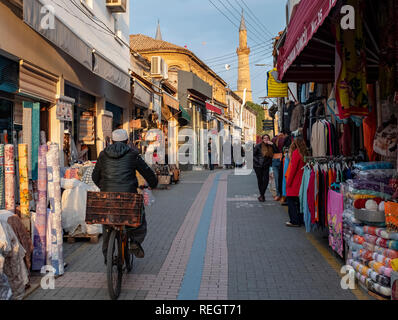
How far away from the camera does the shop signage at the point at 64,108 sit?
31.3ft

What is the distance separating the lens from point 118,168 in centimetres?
443

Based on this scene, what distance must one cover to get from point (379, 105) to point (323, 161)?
129cm

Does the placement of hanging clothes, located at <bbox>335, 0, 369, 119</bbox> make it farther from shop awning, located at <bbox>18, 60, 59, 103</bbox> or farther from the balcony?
the balcony

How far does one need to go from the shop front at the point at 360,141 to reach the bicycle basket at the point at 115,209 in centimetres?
248

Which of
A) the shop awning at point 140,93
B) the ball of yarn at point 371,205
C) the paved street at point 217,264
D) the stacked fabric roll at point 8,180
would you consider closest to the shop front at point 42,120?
the stacked fabric roll at point 8,180

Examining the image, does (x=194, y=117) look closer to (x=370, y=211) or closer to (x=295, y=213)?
(x=295, y=213)

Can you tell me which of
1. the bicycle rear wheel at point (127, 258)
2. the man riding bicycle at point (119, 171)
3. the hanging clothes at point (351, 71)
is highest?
the hanging clothes at point (351, 71)

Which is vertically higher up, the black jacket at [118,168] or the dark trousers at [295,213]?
the black jacket at [118,168]

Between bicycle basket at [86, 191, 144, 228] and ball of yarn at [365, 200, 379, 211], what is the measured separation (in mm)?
2513

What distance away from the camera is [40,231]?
16.2 feet

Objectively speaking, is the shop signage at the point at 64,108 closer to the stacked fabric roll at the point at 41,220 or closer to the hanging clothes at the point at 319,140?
the stacked fabric roll at the point at 41,220

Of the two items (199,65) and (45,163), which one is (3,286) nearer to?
(45,163)
